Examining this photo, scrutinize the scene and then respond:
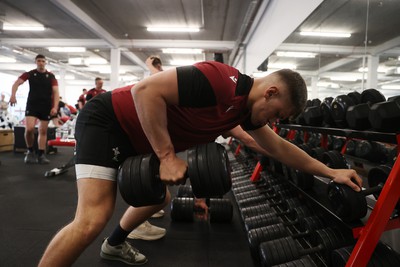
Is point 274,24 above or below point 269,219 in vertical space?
above

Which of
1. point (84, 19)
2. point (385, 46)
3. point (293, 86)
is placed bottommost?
point (293, 86)

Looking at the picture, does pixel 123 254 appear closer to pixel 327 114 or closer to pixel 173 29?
pixel 327 114

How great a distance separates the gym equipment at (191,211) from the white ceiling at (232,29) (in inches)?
59.3

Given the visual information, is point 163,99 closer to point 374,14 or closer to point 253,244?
point 253,244

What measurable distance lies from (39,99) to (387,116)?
4287 mm

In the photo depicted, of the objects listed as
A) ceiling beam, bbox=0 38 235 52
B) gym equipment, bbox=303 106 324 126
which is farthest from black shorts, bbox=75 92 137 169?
ceiling beam, bbox=0 38 235 52

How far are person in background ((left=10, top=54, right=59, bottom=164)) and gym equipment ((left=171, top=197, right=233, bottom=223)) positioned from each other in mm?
2902

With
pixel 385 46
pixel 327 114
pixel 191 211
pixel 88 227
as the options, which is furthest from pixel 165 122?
pixel 385 46

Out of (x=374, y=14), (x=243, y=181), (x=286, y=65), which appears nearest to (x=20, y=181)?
(x=243, y=181)

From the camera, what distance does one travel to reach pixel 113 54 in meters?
7.80

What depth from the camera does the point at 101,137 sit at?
3.68ft

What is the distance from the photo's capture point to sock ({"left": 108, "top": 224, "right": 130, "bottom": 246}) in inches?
58.2

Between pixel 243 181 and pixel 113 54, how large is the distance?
634cm

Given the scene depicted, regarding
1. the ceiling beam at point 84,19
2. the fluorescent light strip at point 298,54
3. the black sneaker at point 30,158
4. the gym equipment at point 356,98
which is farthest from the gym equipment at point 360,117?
the ceiling beam at point 84,19
